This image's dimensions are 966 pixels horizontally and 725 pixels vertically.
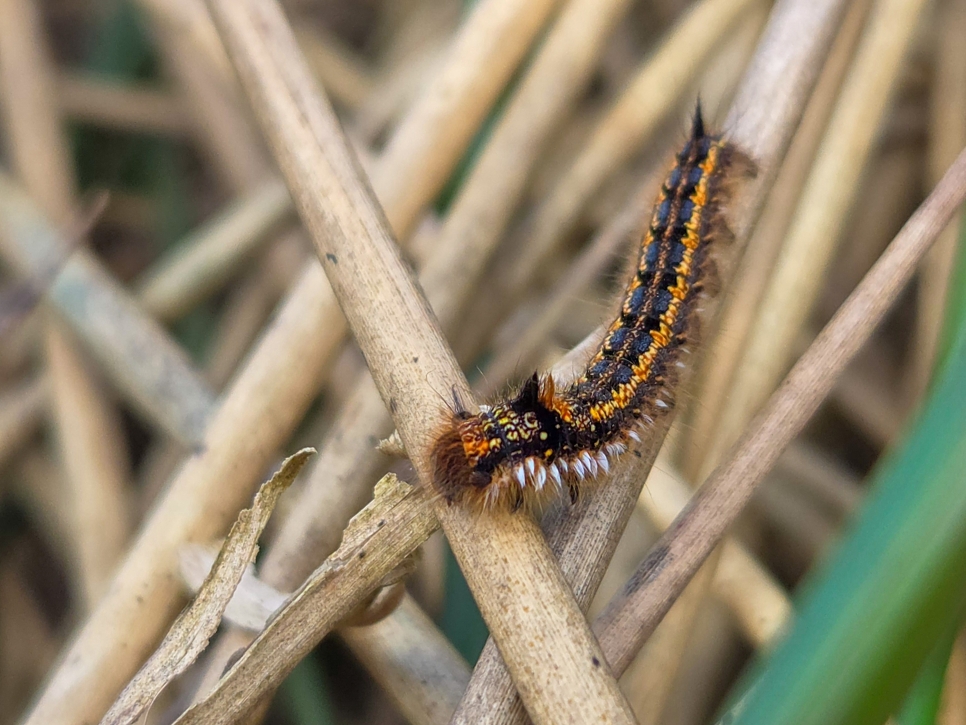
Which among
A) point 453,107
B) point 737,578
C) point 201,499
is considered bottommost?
point 201,499

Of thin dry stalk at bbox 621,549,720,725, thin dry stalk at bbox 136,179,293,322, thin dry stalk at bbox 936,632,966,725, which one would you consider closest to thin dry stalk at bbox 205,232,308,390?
thin dry stalk at bbox 136,179,293,322

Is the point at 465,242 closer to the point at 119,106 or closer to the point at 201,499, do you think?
the point at 201,499

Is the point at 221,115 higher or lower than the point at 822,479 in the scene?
lower

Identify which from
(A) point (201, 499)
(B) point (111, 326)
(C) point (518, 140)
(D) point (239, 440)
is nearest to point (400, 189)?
(C) point (518, 140)

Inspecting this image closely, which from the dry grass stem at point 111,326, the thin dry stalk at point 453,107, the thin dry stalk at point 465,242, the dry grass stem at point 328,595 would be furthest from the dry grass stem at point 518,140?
the dry grass stem at point 328,595

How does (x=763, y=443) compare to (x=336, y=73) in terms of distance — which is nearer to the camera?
(x=763, y=443)
